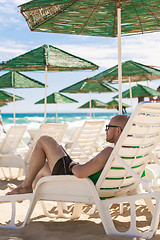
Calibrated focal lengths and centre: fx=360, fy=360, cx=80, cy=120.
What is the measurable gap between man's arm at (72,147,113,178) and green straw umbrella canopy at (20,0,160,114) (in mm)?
2513

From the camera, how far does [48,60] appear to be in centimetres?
725

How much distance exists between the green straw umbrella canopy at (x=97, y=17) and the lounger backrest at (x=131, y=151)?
2.38 meters

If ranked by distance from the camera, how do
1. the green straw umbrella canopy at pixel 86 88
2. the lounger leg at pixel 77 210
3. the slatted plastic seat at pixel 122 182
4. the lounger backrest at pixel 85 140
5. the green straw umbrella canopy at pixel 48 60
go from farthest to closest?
the green straw umbrella canopy at pixel 86 88
the green straw umbrella canopy at pixel 48 60
the lounger backrest at pixel 85 140
the lounger leg at pixel 77 210
the slatted plastic seat at pixel 122 182

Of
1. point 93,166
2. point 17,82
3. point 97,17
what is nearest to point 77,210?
point 93,166

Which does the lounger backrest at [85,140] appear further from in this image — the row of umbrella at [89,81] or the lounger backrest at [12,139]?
the row of umbrella at [89,81]

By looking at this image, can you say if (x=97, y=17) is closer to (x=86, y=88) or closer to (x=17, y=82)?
(x=17, y=82)

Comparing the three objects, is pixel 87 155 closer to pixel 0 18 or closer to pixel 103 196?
pixel 103 196

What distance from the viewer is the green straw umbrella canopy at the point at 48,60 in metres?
7.03

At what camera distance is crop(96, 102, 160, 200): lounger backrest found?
98.7 inches

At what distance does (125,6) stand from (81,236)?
3757 millimetres

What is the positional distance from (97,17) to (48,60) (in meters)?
1.81

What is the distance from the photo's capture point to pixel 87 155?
558cm

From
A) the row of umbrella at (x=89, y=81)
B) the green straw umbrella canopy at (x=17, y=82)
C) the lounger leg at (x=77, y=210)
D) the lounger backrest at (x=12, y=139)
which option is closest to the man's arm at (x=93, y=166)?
the lounger leg at (x=77, y=210)

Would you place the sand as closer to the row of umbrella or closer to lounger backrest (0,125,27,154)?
lounger backrest (0,125,27,154)
